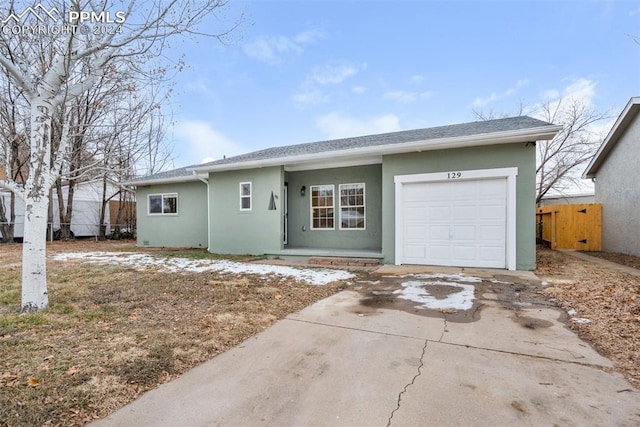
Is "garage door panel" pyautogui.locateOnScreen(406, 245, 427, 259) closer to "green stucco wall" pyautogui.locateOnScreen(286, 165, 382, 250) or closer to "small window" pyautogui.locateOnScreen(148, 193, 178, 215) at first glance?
"green stucco wall" pyautogui.locateOnScreen(286, 165, 382, 250)

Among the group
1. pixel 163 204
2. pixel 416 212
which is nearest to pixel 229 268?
pixel 416 212

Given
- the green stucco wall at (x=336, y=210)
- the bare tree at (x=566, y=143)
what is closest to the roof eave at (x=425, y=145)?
the green stucco wall at (x=336, y=210)

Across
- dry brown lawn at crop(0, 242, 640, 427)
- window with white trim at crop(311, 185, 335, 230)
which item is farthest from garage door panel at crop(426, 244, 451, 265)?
window with white trim at crop(311, 185, 335, 230)

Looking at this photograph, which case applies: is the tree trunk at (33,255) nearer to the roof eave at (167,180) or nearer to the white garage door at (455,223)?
the white garage door at (455,223)

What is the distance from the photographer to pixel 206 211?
495 inches

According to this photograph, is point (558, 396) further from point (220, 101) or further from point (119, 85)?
point (220, 101)

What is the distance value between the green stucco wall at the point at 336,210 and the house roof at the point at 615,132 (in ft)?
25.8

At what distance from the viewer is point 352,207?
1021 cm

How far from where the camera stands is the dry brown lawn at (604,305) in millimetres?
2963

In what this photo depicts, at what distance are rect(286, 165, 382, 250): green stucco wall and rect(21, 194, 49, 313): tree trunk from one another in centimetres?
735

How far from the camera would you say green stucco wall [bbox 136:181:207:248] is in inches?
500

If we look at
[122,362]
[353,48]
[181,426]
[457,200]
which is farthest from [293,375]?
[353,48]

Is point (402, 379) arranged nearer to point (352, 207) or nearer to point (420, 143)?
point (420, 143)

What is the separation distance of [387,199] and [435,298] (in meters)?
3.77
